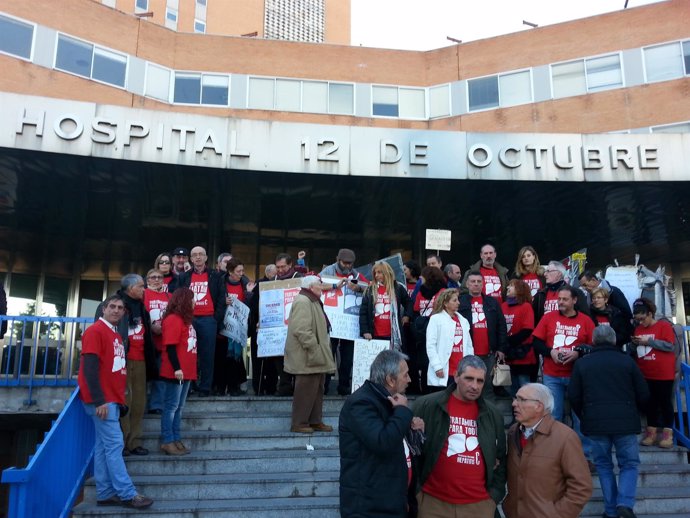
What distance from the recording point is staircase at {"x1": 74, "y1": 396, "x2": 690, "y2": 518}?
5.37 m

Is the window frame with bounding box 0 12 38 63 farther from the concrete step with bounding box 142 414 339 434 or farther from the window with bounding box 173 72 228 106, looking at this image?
the concrete step with bounding box 142 414 339 434

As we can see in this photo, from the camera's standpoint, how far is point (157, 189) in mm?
11359

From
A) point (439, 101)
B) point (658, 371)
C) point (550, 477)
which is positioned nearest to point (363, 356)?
point (658, 371)

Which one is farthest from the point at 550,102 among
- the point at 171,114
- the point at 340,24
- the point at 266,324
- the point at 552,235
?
the point at 340,24

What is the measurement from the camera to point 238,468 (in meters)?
6.12

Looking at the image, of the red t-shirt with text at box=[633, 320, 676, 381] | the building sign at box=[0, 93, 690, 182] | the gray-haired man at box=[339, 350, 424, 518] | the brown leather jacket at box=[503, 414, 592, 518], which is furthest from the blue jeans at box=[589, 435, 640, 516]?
the building sign at box=[0, 93, 690, 182]

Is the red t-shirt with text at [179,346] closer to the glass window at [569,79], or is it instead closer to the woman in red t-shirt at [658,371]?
the woman in red t-shirt at [658,371]

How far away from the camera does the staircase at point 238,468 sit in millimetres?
5332

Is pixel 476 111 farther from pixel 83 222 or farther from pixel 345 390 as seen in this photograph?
pixel 345 390

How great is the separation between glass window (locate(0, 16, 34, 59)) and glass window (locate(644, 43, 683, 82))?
18342 millimetres

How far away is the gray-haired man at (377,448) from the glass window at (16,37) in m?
17.1

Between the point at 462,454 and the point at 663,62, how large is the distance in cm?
1865

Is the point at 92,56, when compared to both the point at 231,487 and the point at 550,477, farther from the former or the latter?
the point at 550,477

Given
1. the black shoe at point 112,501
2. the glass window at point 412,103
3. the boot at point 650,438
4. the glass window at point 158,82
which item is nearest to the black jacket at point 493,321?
the boot at point 650,438
